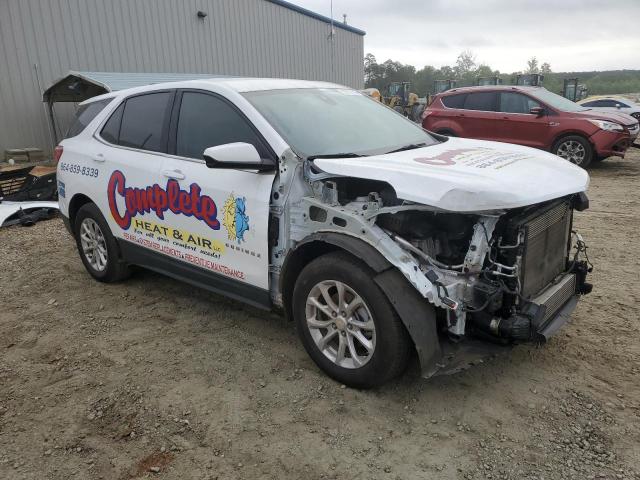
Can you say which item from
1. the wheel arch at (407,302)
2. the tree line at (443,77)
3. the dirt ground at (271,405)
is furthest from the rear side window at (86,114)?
the tree line at (443,77)

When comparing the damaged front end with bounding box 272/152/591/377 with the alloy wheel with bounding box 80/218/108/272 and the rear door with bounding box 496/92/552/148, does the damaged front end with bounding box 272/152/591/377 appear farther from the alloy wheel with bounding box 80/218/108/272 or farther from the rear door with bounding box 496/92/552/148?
the rear door with bounding box 496/92/552/148

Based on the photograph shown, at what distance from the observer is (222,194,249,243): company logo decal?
11.1 feet

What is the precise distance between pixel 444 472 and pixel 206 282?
214 centimetres

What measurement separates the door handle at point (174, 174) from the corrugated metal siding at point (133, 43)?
10452mm

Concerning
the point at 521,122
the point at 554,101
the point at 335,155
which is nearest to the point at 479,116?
the point at 521,122

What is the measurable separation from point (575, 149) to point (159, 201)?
9.39 metres

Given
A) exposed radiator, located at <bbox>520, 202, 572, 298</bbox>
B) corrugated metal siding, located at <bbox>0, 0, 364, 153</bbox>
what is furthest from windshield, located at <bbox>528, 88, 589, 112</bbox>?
corrugated metal siding, located at <bbox>0, 0, 364, 153</bbox>

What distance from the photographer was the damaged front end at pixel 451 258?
275cm

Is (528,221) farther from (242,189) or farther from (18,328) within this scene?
(18,328)

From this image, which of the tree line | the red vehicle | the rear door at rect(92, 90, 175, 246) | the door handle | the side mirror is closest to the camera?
the side mirror

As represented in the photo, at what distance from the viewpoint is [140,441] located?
109 inches

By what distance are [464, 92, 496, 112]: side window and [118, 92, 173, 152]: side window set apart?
29.2 feet

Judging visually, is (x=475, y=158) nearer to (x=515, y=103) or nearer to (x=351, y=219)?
(x=351, y=219)

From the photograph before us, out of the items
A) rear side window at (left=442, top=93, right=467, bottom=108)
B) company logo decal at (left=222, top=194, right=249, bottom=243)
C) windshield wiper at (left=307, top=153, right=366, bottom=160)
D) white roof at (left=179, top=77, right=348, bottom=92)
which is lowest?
company logo decal at (left=222, top=194, right=249, bottom=243)
